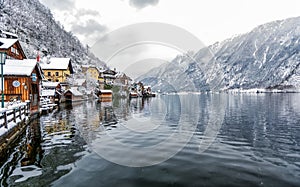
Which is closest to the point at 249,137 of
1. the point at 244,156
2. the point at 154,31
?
the point at 244,156

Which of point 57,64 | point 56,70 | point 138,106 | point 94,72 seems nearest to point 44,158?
point 138,106

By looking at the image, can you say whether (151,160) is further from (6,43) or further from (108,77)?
(108,77)

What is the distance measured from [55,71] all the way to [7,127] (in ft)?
233

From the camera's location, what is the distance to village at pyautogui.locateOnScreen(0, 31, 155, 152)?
19.0m

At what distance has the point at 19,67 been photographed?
32.3m

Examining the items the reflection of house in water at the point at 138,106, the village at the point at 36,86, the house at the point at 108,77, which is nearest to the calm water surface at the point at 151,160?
the village at the point at 36,86

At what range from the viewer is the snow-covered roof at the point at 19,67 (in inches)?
1227

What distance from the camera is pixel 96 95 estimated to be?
97062 mm

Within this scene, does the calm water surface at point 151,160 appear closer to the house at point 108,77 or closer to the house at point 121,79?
the house at point 121,79

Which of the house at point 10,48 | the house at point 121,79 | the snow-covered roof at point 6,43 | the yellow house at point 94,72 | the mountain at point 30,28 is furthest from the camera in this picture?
the house at point 121,79

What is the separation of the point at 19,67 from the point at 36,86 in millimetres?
5829

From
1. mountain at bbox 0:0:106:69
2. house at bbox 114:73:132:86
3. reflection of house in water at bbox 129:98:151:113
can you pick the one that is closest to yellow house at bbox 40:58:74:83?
mountain at bbox 0:0:106:69

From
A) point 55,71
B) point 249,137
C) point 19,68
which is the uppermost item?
point 55,71

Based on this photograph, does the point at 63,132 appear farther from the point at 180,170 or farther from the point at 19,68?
the point at 19,68
